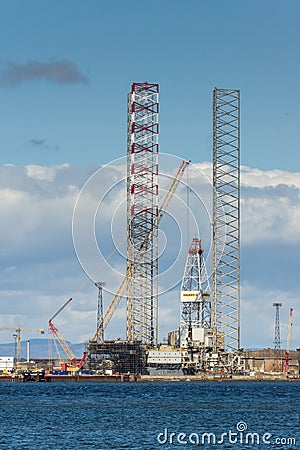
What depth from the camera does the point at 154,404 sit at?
14212 cm

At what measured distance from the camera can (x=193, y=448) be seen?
87875 mm

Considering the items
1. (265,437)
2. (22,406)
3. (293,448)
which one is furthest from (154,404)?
(293,448)

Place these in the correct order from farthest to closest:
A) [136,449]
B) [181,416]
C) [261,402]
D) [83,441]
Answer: [261,402] → [181,416] → [83,441] → [136,449]

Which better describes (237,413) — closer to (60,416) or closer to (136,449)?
(60,416)

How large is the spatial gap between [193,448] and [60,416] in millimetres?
34180

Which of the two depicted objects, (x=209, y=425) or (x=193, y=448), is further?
(x=209, y=425)

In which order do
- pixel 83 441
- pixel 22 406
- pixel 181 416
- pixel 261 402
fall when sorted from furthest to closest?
1. pixel 261 402
2. pixel 22 406
3. pixel 181 416
4. pixel 83 441

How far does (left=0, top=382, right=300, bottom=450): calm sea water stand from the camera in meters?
91.9

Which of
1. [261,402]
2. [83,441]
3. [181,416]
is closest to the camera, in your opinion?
[83,441]

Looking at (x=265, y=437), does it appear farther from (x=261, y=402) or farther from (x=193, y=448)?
(x=261, y=402)

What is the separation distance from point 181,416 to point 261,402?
1366 inches

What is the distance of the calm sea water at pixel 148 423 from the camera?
91.9 metres

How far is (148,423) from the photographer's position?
358ft

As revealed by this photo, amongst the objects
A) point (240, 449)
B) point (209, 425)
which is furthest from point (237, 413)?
point (240, 449)
